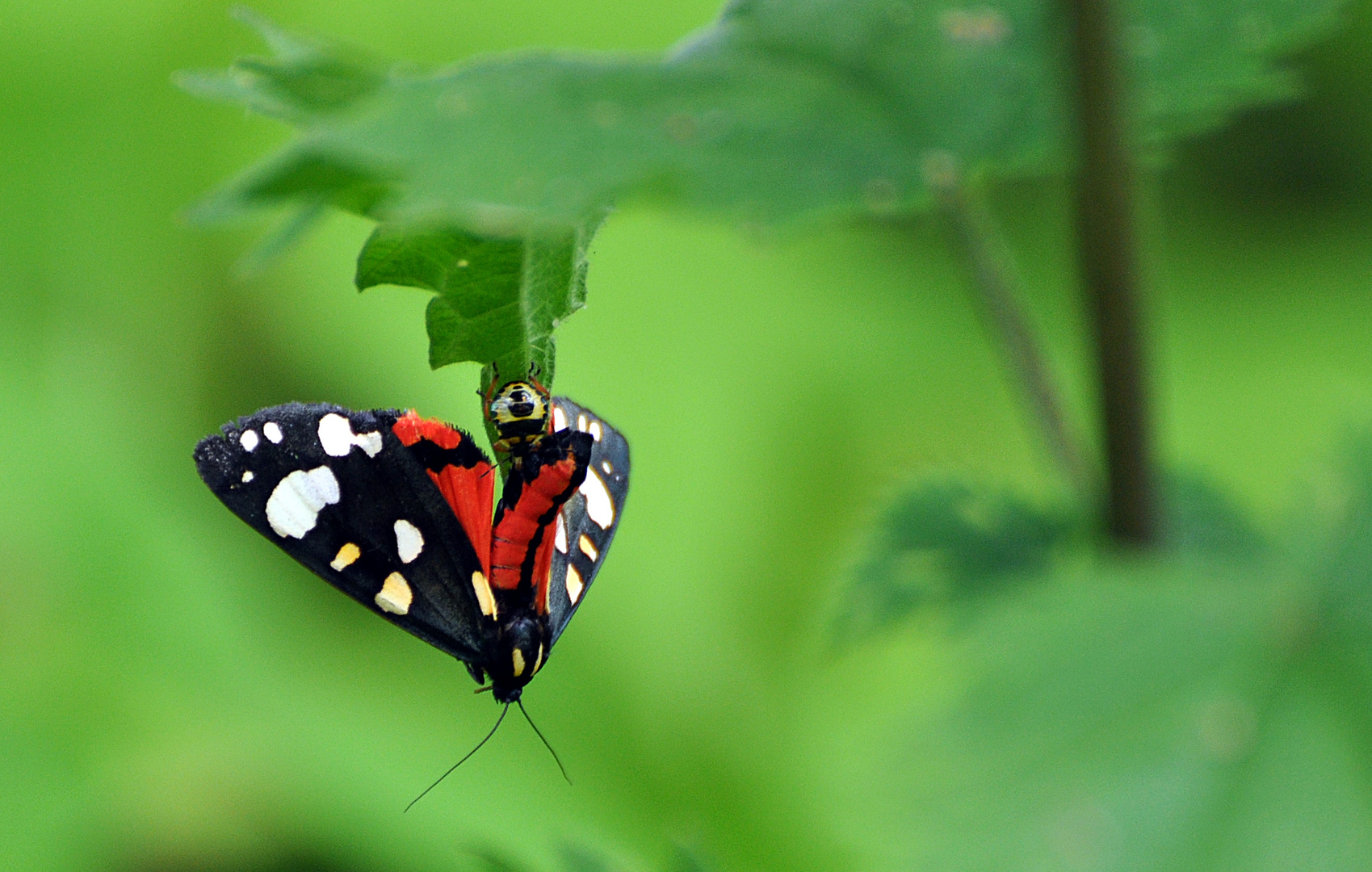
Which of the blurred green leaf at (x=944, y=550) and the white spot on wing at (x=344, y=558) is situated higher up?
the blurred green leaf at (x=944, y=550)

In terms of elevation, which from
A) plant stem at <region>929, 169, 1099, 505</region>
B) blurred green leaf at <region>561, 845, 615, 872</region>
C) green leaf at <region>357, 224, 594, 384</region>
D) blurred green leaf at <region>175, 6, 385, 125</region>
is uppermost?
plant stem at <region>929, 169, 1099, 505</region>

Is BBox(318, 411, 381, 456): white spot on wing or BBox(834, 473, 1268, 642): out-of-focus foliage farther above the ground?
BBox(834, 473, 1268, 642): out-of-focus foliage

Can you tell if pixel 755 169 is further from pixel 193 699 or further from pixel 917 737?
pixel 193 699

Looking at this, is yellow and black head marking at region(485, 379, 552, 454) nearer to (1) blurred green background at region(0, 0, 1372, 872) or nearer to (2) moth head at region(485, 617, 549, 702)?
(2) moth head at region(485, 617, 549, 702)

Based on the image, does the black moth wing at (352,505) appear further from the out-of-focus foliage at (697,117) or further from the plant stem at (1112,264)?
the plant stem at (1112,264)

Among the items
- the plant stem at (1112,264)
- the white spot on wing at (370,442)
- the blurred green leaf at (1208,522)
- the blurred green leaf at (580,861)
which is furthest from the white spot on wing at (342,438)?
the blurred green leaf at (1208,522)

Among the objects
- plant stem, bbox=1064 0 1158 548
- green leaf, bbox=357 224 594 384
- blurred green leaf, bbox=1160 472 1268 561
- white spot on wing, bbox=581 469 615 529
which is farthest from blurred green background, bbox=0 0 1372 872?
green leaf, bbox=357 224 594 384
